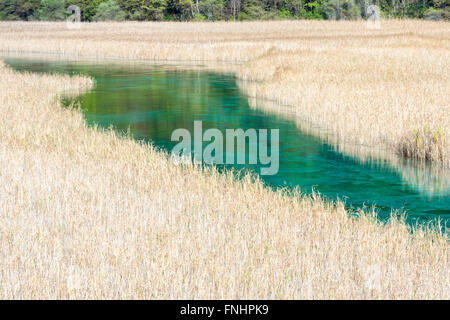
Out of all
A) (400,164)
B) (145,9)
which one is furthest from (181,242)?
(145,9)

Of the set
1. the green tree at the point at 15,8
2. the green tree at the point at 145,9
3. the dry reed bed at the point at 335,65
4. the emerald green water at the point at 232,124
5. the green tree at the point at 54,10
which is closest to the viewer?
the emerald green water at the point at 232,124

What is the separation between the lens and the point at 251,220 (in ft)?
24.8

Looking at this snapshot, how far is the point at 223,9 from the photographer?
71938 mm

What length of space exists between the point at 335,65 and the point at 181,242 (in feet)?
61.9

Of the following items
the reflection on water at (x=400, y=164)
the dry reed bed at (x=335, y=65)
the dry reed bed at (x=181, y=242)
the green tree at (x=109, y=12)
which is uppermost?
the green tree at (x=109, y=12)

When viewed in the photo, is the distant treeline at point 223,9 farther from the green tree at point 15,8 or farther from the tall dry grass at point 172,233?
the tall dry grass at point 172,233

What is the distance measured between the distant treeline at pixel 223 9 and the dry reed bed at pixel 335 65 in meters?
14.8

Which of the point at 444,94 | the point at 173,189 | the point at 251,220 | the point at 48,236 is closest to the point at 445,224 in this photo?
the point at 251,220

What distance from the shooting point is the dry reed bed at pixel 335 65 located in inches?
546

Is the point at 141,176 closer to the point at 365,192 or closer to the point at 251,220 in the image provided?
the point at 251,220

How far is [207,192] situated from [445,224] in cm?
360

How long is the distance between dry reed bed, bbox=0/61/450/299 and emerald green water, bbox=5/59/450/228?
2337mm

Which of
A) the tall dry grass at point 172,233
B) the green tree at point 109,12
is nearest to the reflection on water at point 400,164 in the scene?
the tall dry grass at point 172,233

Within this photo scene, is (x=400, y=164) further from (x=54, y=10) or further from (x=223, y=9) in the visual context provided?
(x=54, y=10)
